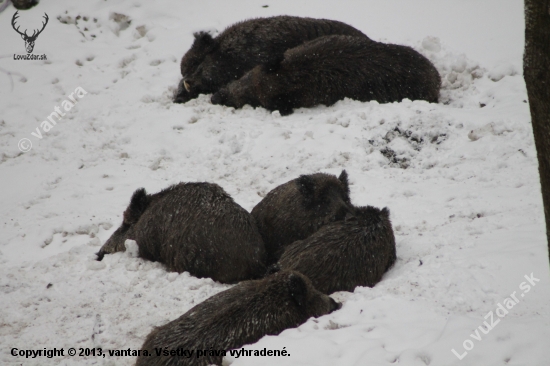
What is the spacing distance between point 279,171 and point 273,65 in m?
2.62

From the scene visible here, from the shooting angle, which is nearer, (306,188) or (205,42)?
(306,188)

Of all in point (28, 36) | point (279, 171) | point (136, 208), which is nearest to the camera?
point (136, 208)

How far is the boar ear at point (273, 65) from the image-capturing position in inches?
406

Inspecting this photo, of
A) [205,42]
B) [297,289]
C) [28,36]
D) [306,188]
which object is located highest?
[205,42]

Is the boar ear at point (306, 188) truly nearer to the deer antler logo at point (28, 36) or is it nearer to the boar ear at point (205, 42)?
the boar ear at point (205, 42)

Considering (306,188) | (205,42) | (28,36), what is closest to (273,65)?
(205,42)

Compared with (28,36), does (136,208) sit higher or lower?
lower

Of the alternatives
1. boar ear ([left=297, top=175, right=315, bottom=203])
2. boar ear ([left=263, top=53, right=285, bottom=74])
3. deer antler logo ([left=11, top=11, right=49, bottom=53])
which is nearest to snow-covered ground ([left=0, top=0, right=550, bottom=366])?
deer antler logo ([left=11, top=11, right=49, bottom=53])

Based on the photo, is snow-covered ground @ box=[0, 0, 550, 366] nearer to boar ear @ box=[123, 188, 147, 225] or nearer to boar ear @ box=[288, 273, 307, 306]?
boar ear @ box=[288, 273, 307, 306]

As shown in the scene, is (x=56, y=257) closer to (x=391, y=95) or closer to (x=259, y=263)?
(x=259, y=263)

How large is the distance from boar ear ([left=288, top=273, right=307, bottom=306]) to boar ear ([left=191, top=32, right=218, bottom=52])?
7.84 metres

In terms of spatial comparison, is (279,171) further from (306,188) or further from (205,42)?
(205,42)

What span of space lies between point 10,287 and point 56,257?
727mm

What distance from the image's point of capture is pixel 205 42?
11.7m
